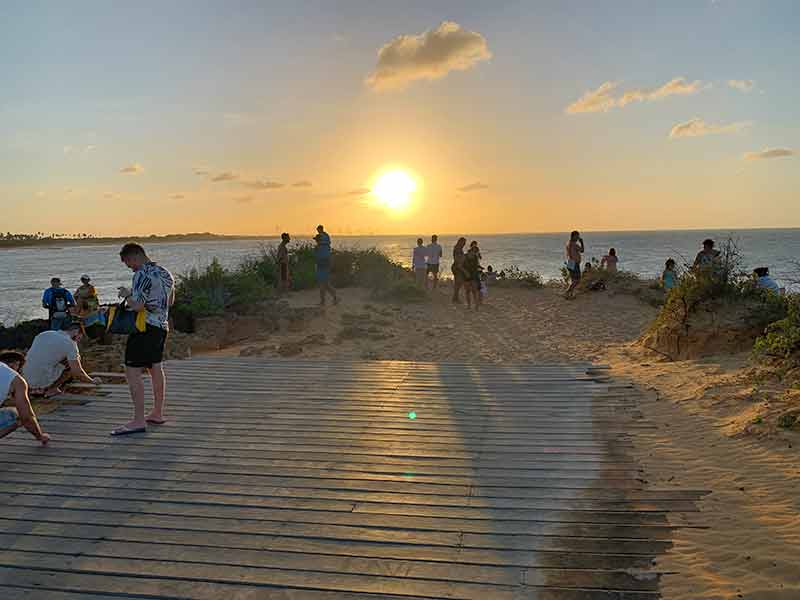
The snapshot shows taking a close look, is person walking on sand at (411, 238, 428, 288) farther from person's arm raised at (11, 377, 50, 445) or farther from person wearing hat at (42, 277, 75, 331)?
person's arm raised at (11, 377, 50, 445)

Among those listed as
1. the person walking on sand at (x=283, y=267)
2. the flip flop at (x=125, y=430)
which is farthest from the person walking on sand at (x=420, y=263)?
the flip flop at (x=125, y=430)

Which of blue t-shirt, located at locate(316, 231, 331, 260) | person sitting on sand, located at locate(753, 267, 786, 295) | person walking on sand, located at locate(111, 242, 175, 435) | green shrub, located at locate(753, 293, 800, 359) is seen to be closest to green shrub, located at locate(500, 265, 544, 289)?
blue t-shirt, located at locate(316, 231, 331, 260)

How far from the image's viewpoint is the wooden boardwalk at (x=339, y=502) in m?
3.10

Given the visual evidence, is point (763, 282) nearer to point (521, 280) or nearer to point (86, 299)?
point (521, 280)

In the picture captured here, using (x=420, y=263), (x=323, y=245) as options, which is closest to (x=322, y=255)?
(x=323, y=245)

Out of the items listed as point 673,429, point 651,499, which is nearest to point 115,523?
point 651,499

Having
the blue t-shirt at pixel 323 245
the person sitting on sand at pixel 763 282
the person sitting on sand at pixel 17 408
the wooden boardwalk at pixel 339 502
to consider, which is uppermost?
the blue t-shirt at pixel 323 245

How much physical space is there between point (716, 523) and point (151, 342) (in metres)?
4.59

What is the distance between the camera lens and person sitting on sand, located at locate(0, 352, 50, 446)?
4.92 metres

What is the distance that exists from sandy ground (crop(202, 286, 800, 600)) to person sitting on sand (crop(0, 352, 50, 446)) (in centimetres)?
503

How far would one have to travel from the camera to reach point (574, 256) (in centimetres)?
1612

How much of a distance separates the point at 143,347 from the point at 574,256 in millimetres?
13104

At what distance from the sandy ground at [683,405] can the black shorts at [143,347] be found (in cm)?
424

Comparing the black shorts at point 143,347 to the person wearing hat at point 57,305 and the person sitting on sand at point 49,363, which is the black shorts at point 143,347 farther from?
the person wearing hat at point 57,305
